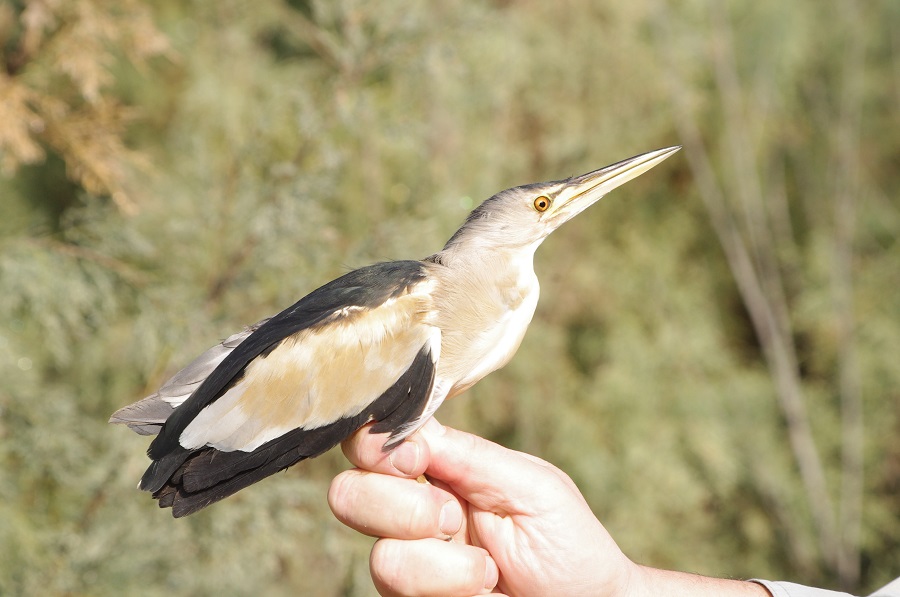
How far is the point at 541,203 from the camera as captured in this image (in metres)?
2.53

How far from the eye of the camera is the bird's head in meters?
2.49

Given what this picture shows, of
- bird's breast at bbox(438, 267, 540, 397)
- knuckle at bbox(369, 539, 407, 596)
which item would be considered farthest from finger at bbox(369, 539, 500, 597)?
bird's breast at bbox(438, 267, 540, 397)

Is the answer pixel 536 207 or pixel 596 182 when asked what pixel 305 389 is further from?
pixel 596 182

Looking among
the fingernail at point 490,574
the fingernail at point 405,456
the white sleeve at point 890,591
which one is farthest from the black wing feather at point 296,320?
the white sleeve at point 890,591

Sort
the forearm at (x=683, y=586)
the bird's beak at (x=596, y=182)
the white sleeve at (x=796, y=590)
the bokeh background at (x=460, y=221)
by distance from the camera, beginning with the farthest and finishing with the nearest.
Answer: the bokeh background at (x=460, y=221), the bird's beak at (x=596, y=182), the forearm at (x=683, y=586), the white sleeve at (x=796, y=590)

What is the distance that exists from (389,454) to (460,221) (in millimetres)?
2956

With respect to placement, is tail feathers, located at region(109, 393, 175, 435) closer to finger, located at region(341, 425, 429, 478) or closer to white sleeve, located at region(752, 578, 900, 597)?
finger, located at region(341, 425, 429, 478)

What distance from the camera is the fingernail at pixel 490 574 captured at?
2.25 meters

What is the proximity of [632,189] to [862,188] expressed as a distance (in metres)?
2.29

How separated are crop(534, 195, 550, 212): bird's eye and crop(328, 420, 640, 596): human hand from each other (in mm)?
751

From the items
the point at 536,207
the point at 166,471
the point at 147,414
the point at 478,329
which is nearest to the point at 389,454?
the point at 478,329

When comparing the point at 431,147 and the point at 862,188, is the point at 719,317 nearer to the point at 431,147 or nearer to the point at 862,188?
the point at 862,188

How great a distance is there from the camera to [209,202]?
13.3 feet

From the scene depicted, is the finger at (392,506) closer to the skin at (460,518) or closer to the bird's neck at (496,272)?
the skin at (460,518)
